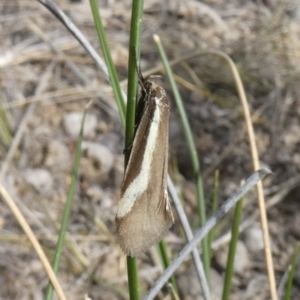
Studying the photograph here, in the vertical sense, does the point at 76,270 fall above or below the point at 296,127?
below

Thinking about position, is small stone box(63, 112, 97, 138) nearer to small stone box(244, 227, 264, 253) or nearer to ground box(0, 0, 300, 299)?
ground box(0, 0, 300, 299)

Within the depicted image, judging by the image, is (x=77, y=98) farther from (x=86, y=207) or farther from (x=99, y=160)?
(x=86, y=207)

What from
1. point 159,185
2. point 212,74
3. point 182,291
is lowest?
point 182,291

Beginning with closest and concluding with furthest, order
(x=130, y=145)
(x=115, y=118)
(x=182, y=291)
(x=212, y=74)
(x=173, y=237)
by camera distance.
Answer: (x=130, y=145) → (x=182, y=291) → (x=173, y=237) → (x=115, y=118) → (x=212, y=74)

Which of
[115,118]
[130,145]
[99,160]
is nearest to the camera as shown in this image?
[130,145]

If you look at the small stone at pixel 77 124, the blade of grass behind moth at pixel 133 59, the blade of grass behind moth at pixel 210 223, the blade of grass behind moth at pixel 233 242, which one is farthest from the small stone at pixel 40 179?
the blade of grass behind moth at pixel 133 59

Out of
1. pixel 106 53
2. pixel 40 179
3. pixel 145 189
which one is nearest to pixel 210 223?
pixel 145 189

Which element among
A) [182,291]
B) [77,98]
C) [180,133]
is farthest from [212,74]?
[182,291]

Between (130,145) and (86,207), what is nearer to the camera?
(130,145)
